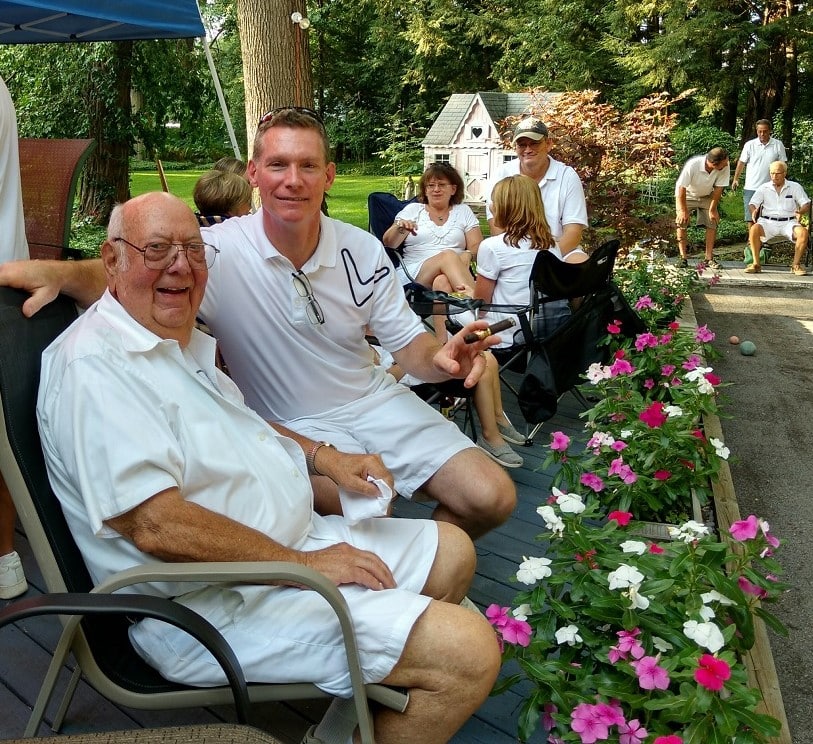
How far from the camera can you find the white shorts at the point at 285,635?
58.1 inches

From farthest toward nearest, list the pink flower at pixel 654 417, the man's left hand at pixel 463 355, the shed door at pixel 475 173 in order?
1. the shed door at pixel 475 173
2. the pink flower at pixel 654 417
3. the man's left hand at pixel 463 355

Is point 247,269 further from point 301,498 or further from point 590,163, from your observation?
point 590,163

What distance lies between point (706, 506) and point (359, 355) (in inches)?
63.6

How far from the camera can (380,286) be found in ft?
7.79

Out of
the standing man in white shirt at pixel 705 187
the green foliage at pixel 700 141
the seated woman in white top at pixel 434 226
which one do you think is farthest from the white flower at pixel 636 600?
the green foliage at pixel 700 141

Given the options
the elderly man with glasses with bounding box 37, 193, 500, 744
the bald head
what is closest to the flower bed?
the elderly man with glasses with bounding box 37, 193, 500, 744

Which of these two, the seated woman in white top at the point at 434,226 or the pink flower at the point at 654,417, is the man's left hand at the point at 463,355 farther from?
the seated woman in white top at the point at 434,226

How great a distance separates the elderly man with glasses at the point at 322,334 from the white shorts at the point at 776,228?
8.87m

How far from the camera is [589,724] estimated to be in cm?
154

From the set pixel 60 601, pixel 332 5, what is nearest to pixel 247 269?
pixel 60 601

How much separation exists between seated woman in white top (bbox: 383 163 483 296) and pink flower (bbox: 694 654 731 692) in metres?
3.98

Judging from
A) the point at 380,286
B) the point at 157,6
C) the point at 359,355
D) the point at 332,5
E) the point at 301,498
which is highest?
the point at 332,5

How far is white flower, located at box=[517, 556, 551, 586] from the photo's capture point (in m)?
1.73

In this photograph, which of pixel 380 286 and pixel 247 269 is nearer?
pixel 247 269
